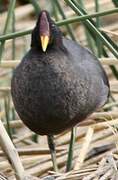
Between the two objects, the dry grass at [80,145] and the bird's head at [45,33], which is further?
the dry grass at [80,145]

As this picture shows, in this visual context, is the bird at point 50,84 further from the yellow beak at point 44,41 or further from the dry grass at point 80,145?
the dry grass at point 80,145

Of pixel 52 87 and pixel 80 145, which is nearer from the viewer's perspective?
pixel 52 87

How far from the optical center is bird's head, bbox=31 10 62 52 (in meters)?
2.34

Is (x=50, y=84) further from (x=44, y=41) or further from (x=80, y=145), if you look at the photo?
(x=80, y=145)

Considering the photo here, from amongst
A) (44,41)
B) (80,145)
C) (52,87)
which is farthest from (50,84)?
(80,145)

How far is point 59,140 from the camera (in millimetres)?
3105

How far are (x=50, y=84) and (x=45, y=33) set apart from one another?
0.63 feet

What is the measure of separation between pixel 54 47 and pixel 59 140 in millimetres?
737

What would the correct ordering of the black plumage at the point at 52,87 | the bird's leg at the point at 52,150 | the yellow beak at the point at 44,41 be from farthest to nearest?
the bird's leg at the point at 52,150 < the black plumage at the point at 52,87 < the yellow beak at the point at 44,41

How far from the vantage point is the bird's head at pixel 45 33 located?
2344 mm

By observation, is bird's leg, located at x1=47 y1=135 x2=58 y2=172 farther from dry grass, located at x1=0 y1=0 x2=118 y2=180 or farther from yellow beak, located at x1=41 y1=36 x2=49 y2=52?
yellow beak, located at x1=41 y1=36 x2=49 y2=52

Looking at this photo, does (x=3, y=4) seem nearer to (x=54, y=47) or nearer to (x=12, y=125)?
(x=12, y=125)

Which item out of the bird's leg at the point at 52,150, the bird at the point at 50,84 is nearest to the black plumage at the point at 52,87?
the bird at the point at 50,84

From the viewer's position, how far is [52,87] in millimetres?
2451
